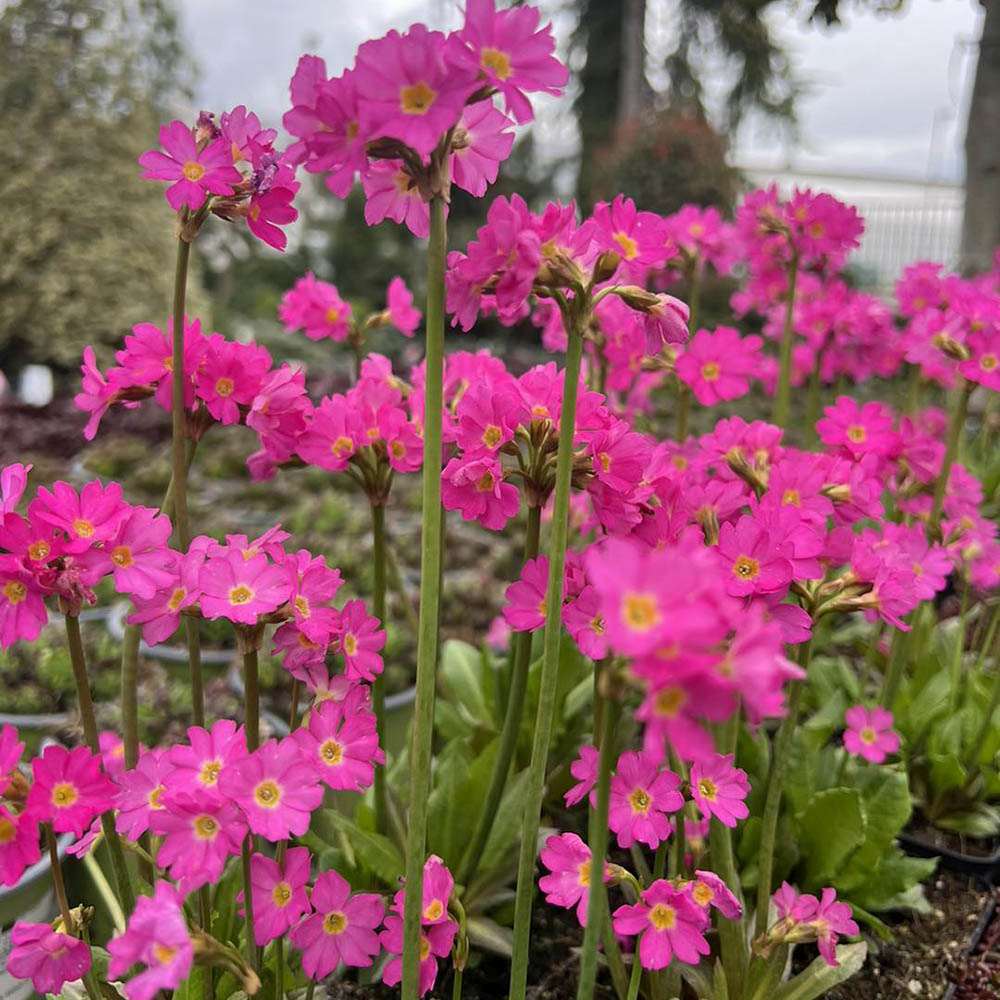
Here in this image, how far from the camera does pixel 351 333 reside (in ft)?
5.87

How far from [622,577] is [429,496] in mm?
293

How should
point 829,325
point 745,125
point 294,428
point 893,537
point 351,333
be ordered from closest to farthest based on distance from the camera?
1. point 294,428
2. point 893,537
3. point 351,333
4. point 829,325
5. point 745,125

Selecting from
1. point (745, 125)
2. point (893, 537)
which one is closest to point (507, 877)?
point (893, 537)

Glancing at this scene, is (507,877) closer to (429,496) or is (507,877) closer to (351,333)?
(429,496)

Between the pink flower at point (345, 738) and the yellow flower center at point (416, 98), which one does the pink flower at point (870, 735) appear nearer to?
the pink flower at point (345, 738)

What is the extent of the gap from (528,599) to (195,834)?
420 mm

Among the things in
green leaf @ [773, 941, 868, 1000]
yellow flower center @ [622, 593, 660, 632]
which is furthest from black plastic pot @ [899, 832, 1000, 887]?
yellow flower center @ [622, 593, 660, 632]

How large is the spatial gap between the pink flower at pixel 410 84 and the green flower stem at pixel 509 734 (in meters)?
0.48

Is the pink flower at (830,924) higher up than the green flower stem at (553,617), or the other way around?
the green flower stem at (553,617)

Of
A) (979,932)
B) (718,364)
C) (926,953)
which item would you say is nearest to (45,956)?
(718,364)

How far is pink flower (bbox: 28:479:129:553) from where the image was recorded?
0.93 metres

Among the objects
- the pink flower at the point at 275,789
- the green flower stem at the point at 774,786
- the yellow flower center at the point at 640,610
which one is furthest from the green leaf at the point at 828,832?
the yellow flower center at the point at 640,610

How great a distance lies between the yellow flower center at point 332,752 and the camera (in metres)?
1.01

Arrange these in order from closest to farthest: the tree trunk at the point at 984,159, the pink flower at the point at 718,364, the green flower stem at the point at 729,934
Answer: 1. the green flower stem at the point at 729,934
2. the pink flower at the point at 718,364
3. the tree trunk at the point at 984,159
